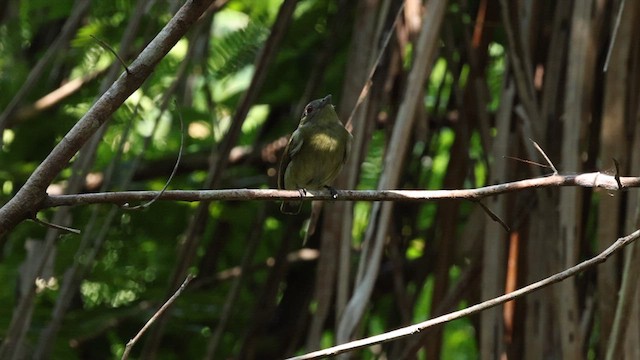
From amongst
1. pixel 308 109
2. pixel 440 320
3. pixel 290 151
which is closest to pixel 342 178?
pixel 308 109

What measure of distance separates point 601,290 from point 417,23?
4.05 feet

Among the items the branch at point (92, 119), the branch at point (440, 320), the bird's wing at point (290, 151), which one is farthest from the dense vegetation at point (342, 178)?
the branch at point (440, 320)

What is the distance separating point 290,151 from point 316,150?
150 mm

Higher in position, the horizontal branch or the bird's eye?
the bird's eye

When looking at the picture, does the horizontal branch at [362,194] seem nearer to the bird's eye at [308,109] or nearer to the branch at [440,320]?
the branch at [440,320]

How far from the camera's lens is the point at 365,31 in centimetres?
400

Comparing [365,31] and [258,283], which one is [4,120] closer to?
[365,31]

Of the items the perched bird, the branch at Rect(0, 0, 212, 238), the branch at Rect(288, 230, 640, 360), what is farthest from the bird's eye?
the branch at Rect(288, 230, 640, 360)

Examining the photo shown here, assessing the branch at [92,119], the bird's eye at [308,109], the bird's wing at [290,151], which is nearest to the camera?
the branch at [92,119]

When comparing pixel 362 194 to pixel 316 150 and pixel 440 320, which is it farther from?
pixel 316 150

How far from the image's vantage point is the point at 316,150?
15.1 ft

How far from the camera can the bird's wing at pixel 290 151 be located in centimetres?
465

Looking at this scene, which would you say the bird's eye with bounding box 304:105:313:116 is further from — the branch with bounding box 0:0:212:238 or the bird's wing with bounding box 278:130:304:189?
the branch with bounding box 0:0:212:238

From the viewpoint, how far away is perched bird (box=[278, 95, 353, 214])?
4555 millimetres
